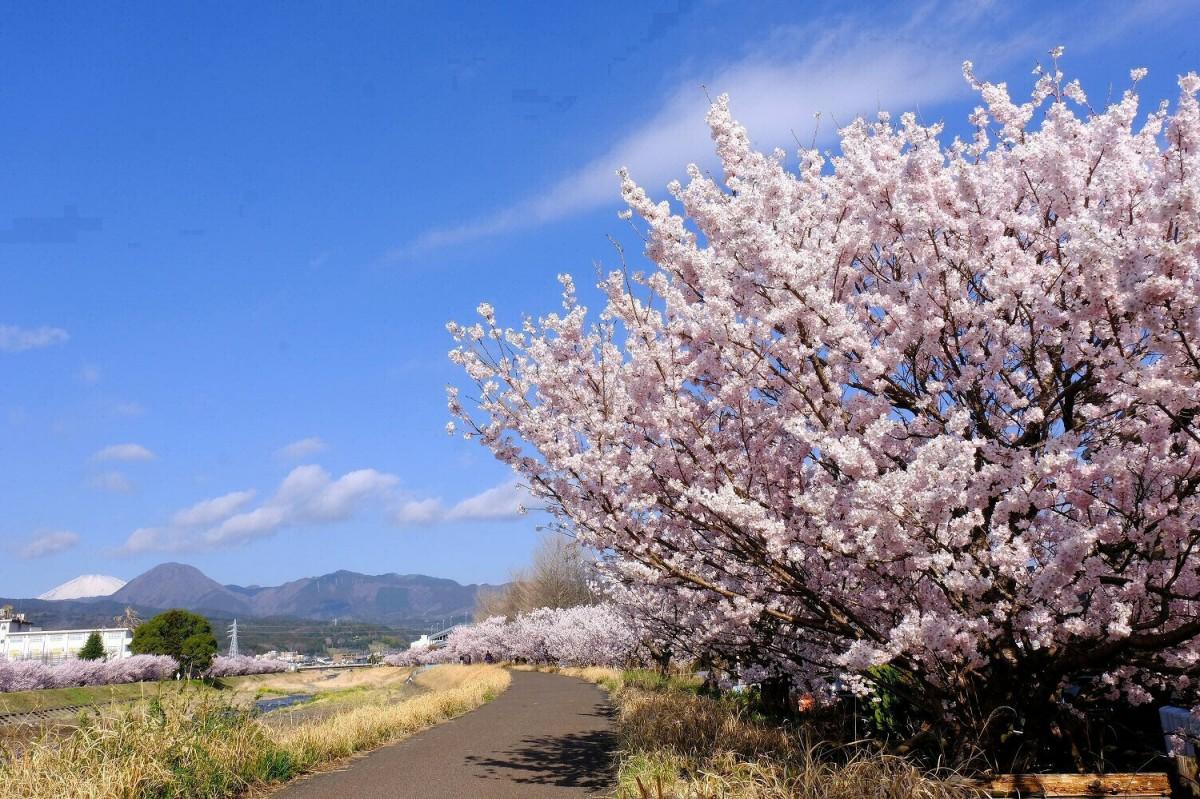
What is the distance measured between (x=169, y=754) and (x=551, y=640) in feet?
138

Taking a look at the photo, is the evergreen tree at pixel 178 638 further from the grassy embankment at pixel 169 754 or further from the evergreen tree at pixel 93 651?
the grassy embankment at pixel 169 754

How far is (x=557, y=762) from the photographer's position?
37.8 feet

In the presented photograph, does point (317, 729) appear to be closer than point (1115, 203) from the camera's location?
No

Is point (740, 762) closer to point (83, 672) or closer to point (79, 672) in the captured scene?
point (79, 672)

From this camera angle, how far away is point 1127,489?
510 centimetres

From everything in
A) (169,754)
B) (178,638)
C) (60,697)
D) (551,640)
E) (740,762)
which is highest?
(169,754)

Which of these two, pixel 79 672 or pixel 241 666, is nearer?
pixel 79 672

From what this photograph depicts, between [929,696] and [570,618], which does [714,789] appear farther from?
[570,618]

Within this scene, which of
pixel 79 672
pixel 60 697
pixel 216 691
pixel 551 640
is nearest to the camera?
pixel 216 691

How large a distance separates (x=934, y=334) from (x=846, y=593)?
2272mm

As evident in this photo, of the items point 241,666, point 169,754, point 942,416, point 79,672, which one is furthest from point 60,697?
point 942,416

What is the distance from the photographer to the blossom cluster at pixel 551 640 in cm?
3488

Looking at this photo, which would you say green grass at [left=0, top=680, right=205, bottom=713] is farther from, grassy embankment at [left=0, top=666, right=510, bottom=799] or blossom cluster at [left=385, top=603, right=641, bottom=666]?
grassy embankment at [left=0, top=666, right=510, bottom=799]

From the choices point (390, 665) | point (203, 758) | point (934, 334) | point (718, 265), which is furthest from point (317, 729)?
point (390, 665)
